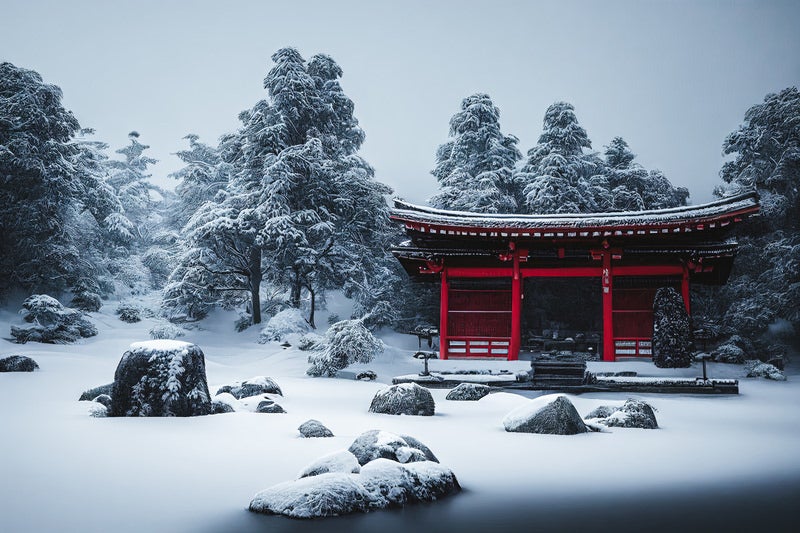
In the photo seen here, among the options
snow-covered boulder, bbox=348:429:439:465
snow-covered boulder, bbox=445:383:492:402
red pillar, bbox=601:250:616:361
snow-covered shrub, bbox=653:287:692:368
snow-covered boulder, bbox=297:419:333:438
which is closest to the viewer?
snow-covered boulder, bbox=348:429:439:465

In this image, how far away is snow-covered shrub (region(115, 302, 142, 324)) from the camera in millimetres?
27953

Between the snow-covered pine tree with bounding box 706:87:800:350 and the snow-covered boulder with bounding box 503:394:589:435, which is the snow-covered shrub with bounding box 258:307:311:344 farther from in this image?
the snow-covered pine tree with bounding box 706:87:800:350

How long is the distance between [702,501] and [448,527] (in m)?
2.15

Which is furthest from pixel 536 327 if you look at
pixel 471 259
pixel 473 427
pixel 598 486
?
pixel 598 486

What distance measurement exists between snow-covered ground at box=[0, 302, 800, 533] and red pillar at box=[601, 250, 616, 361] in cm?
577

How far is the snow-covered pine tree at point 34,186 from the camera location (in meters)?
24.0

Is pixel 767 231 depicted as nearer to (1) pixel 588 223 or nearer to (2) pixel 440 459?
(1) pixel 588 223

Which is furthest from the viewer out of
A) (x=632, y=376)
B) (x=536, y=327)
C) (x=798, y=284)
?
(x=536, y=327)

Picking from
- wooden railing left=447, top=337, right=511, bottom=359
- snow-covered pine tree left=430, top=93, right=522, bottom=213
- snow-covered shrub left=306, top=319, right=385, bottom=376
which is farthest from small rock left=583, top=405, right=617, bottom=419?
snow-covered pine tree left=430, top=93, right=522, bottom=213

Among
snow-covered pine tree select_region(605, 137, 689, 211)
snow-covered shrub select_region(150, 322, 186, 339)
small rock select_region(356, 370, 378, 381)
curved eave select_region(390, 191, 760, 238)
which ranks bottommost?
small rock select_region(356, 370, 378, 381)

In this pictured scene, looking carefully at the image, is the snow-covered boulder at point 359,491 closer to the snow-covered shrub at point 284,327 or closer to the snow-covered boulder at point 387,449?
the snow-covered boulder at point 387,449

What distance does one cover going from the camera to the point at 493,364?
53.3ft

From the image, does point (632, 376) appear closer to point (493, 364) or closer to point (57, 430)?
point (493, 364)

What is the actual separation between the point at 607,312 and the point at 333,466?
14194 millimetres
